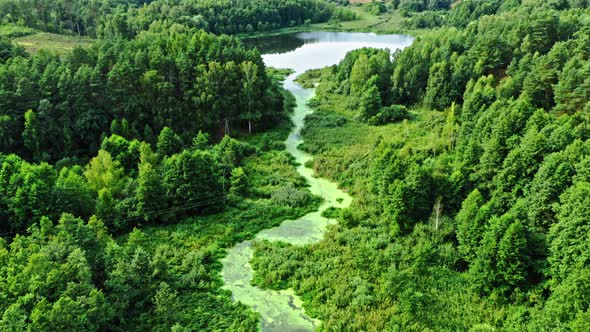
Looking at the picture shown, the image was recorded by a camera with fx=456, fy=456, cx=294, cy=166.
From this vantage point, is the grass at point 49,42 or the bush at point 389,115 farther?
the grass at point 49,42

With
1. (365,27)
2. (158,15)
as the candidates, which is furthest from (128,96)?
(365,27)

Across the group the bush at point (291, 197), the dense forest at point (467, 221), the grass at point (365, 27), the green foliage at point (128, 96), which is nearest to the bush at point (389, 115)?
the dense forest at point (467, 221)

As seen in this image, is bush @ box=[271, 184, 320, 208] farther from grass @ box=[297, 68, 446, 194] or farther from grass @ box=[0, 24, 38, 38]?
grass @ box=[0, 24, 38, 38]

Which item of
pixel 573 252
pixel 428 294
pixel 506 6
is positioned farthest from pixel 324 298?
pixel 506 6

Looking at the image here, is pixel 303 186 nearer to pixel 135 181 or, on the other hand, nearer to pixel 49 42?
pixel 135 181

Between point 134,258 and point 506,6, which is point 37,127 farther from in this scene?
point 506,6

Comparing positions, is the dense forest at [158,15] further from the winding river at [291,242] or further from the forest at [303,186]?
the winding river at [291,242]
